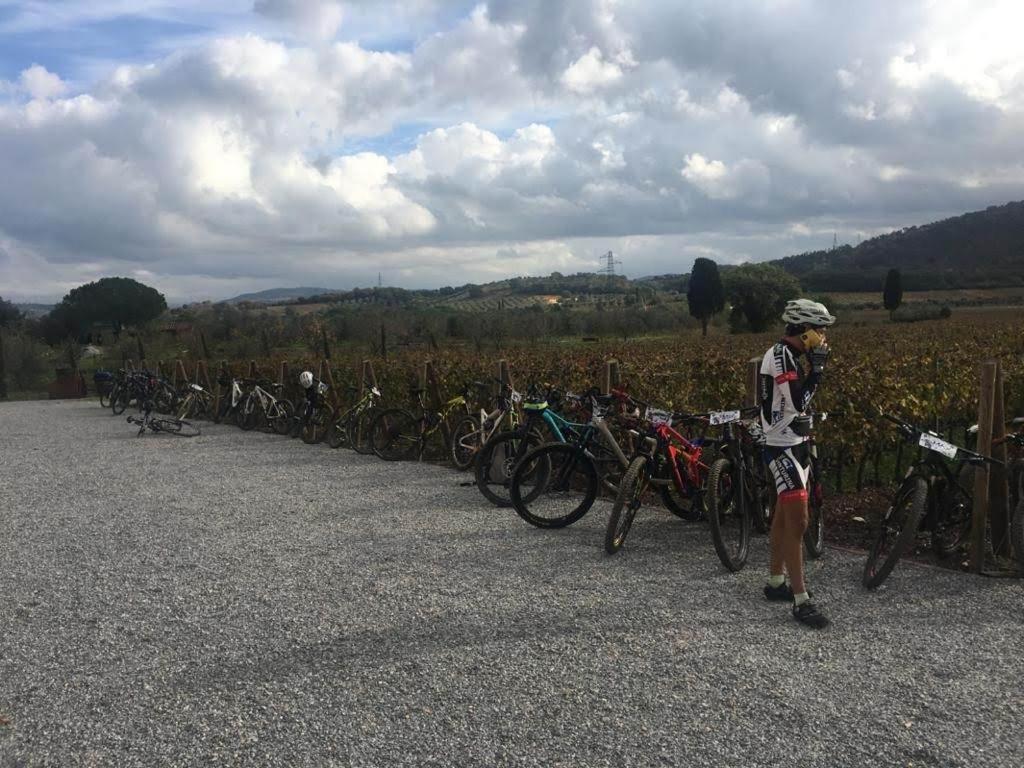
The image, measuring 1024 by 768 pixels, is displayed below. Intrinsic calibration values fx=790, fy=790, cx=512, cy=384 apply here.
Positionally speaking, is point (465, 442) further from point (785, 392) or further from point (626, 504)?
point (785, 392)

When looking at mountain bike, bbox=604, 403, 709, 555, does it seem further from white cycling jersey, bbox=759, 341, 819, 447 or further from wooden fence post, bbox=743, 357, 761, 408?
white cycling jersey, bbox=759, 341, 819, 447

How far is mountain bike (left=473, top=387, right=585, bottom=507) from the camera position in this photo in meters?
6.78

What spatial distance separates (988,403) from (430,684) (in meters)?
3.56

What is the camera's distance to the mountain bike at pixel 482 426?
8352mm

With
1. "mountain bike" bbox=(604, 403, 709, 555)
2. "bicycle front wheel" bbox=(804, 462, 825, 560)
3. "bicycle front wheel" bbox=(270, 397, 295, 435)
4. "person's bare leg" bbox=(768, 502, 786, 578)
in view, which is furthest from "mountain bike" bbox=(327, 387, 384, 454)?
"person's bare leg" bbox=(768, 502, 786, 578)

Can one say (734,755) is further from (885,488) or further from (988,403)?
(885,488)

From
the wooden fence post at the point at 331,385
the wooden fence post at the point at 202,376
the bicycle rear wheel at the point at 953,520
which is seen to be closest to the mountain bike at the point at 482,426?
the wooden fence post at the point at 331,385

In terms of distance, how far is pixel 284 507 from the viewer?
24.2 feet

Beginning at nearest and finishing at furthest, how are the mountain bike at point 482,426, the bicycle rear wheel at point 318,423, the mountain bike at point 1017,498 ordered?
the mountain bike at point 1017,498, the mountain bike at point 482,426, the bicycle rear wheel at point 318,423

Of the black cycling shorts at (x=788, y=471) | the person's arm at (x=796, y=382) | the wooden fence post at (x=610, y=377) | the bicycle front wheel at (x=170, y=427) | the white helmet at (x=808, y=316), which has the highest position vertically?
the white helmet at (x=808, y=316)

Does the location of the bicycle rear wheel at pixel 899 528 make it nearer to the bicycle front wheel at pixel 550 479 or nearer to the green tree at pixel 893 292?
the bicycle front wheel at pixel 550 479

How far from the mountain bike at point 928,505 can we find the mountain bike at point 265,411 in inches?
398

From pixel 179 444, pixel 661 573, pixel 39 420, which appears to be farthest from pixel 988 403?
pixel 39 420

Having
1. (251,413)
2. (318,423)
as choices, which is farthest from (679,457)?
(251,413)
